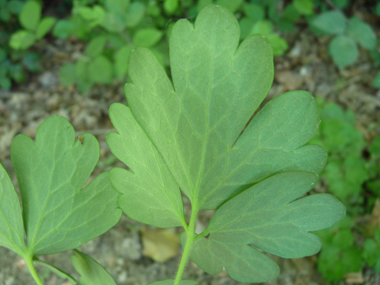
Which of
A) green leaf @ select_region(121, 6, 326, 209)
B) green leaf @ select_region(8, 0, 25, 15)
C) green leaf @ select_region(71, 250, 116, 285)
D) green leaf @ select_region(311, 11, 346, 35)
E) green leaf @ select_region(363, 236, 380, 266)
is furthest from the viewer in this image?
green leaf @ select_region(8, 0, 25, 15)

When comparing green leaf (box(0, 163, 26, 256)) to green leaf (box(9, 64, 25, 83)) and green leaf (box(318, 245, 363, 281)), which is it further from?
green leaf (box(9, 64, 25, 83))

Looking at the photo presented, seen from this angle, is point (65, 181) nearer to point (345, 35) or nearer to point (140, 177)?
point (140, 177)

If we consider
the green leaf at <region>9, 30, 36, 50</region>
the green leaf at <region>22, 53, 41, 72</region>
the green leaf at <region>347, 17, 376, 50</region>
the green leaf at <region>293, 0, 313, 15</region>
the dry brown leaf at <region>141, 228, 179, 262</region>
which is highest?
the green leaf at <region>293, 0, 313, 15</region>

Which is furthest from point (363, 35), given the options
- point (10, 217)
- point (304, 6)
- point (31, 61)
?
point (31, 61)

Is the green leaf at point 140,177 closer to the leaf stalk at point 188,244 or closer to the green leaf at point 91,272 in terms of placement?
the leaf stalk at point 188,244

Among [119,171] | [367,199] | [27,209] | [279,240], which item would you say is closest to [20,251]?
[27,209]

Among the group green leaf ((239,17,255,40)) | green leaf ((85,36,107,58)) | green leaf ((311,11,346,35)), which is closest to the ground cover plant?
green leaf ((239,17,255,40))

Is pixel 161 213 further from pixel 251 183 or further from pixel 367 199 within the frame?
pixel 367 199
